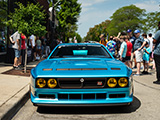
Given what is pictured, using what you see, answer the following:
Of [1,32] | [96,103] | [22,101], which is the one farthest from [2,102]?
[1,32]

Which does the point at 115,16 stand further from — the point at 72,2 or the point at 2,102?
the point at 2,102

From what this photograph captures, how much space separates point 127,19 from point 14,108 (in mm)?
79866

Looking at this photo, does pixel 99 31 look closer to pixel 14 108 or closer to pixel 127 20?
pixel 127 20

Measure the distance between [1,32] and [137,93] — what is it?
25.5 feet

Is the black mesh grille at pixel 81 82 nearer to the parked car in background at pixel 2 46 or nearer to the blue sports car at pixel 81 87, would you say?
the blue sports car at pixel 81 87

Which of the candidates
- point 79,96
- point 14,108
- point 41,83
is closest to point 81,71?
point 79,96

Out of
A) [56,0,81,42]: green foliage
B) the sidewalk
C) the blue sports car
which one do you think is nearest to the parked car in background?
the sidewalk

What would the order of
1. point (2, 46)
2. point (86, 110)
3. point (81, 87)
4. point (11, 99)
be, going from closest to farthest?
point (81, 87), point (86, 110), point (11, 99), point (2, 46)

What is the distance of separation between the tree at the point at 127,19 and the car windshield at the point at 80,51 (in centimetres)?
7332

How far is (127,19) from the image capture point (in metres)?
80.1

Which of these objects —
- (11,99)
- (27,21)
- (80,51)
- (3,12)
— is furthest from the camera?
(3,12)

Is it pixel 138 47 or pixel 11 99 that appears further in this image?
pixel 138 47

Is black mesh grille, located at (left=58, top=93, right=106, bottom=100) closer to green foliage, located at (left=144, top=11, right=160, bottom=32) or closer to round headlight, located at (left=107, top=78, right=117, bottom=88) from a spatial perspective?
round headlight, located at (left=107, top=78, right=117, bottom=88)

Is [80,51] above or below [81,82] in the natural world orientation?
above
